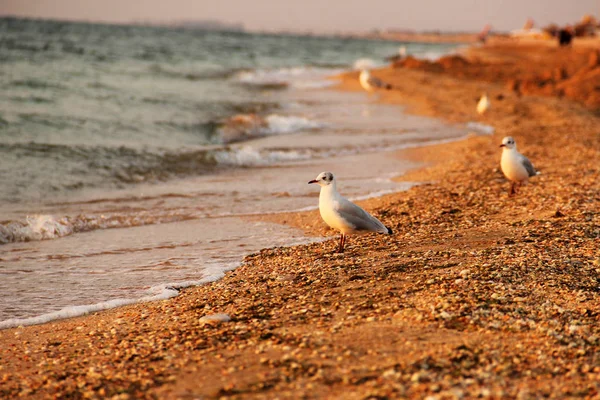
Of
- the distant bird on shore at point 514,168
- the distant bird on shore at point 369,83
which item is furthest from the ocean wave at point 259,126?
the distant bird on shore at point 514,168

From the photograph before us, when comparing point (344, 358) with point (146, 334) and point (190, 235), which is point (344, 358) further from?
point (190, 235)

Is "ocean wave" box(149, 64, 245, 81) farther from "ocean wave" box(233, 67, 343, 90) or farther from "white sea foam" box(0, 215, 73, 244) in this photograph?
"white sea foam" box(0, 215, 73, 244)

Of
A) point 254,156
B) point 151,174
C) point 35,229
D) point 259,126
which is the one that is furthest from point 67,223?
point 259,126

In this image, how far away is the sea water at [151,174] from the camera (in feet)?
26.9

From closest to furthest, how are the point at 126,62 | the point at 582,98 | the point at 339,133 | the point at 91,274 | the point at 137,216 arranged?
the point at 91,274
the point at 137,216
the point at 339,133
the point at 582,98
the point at 126,62

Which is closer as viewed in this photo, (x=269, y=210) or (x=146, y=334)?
(x=146, y=334)

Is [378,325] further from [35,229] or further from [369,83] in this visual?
[369,83]

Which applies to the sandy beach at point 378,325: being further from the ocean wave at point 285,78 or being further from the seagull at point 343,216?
the ocean wave at point 285,78

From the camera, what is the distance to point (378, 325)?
5.72 meters

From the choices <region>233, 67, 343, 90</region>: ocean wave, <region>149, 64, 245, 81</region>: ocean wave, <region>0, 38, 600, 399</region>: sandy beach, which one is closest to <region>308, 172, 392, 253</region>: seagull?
<region>0, 38, 600, 399</region>: sandy beach

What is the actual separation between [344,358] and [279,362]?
46 cm

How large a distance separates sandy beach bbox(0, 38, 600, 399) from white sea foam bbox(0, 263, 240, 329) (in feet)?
0.49

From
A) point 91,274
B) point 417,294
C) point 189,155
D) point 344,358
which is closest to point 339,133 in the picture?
point 189,155

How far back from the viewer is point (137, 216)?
10.7 metres
